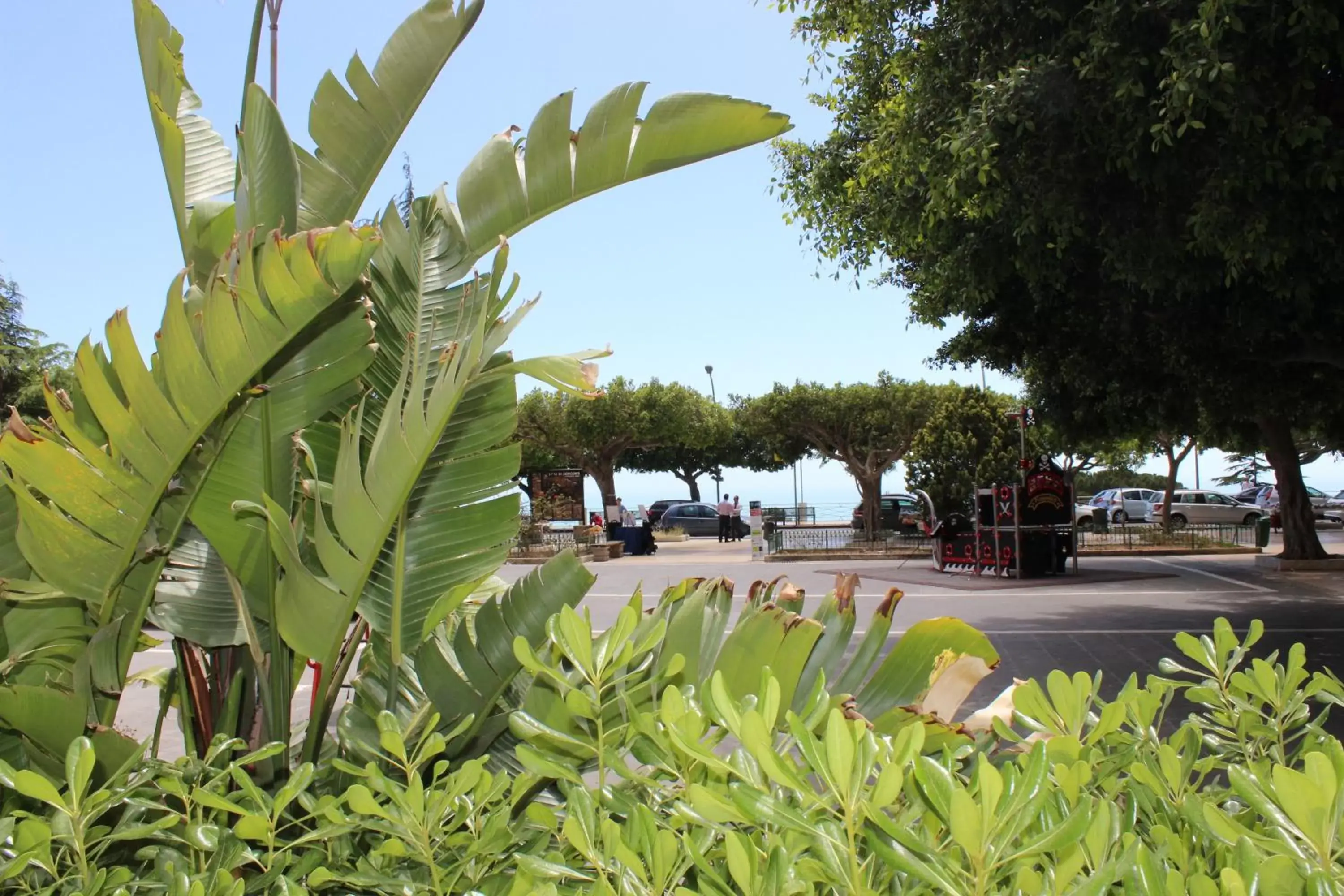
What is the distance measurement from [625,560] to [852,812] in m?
22.9

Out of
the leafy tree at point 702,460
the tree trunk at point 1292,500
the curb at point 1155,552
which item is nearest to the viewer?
the tree trunk at point 1292,500

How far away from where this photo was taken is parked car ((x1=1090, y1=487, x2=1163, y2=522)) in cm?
3928

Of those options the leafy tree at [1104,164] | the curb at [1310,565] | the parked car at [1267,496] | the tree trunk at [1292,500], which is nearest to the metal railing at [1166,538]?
the tree trunk at [1292,500]

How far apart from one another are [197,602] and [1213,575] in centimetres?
1754

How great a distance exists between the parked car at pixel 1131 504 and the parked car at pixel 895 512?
12511 millimetres

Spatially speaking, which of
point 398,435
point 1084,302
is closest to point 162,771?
point 398,435

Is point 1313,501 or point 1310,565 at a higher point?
point 1313,501

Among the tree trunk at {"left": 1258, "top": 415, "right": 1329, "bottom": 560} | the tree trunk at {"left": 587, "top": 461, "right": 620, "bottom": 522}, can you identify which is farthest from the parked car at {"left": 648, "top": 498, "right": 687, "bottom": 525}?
the tree trunk at {"left": 1258, "top": 415, "right": 1329, "bottom": 560}

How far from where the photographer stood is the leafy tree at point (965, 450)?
80.9 feet

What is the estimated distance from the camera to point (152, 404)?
1903 mm

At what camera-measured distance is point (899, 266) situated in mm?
12562

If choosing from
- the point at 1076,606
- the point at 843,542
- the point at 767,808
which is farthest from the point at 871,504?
the point at 767,808

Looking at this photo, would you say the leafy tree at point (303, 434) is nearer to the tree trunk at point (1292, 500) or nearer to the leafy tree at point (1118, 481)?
the tree trunk at point (1292, 500)

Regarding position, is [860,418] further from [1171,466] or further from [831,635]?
[831,635]
